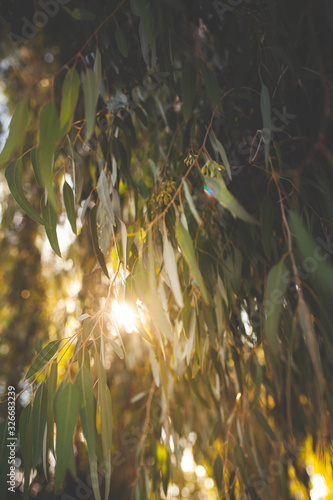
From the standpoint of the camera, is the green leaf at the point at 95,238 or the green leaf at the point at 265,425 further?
the green leaf at the point at 265,425

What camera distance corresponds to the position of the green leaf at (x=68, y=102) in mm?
450

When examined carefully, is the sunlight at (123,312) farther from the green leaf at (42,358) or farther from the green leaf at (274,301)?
the green leaf at (274,301)

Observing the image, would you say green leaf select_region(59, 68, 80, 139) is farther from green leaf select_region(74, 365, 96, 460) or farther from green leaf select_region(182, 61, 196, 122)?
green leaf select_region(74, 365, 96, 460)

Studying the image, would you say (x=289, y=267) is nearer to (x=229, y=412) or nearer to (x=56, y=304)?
(x=229, y=412)

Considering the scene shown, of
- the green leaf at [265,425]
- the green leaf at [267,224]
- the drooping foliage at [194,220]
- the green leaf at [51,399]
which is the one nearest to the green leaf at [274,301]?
the drooping foliage at [194,220]

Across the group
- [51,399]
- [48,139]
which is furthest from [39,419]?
[48,139]

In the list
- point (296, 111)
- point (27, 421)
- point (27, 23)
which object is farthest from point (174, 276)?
point (27, 23)

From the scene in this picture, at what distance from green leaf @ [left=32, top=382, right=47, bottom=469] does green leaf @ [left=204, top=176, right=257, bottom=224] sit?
0.40 meters

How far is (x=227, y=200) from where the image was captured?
19.2 inches

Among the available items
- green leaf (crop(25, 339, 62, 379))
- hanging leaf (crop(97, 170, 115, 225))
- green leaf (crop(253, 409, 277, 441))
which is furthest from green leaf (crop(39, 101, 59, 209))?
green leaf (crop(253, 409, 277, 441))

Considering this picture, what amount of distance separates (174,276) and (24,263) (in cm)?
121

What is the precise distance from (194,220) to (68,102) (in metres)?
0.35

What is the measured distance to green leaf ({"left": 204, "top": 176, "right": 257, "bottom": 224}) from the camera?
451 mm

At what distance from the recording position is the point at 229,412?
0.86 metres
